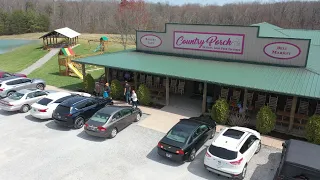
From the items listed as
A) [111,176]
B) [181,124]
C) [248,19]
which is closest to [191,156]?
[181,124]

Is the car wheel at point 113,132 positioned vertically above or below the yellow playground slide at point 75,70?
below

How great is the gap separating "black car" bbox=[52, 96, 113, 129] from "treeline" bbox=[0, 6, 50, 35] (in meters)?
85.3

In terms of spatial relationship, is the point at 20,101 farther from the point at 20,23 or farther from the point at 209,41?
the point at 20,23

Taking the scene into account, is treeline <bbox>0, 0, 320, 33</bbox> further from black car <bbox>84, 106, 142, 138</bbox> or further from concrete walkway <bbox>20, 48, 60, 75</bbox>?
black car <bbox>84, 106, 142, 138</bbox>

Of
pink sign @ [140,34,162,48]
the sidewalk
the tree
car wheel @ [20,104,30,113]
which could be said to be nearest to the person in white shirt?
the sidewalk

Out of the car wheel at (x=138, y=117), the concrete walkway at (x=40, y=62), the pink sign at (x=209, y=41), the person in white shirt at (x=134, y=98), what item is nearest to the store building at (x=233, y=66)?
the pink sign at (x=209, y=41)

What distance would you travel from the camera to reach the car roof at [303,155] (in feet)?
28.8

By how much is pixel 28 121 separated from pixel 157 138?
820cm

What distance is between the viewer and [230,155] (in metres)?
9.98

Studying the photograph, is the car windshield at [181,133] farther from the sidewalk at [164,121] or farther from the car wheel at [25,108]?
the car wheel at [25,108]

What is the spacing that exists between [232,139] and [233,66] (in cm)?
779

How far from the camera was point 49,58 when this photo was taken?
3934cm

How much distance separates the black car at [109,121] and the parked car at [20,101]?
626 centimetres

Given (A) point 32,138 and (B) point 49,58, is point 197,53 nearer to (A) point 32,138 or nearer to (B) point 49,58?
(A) point 32,138
